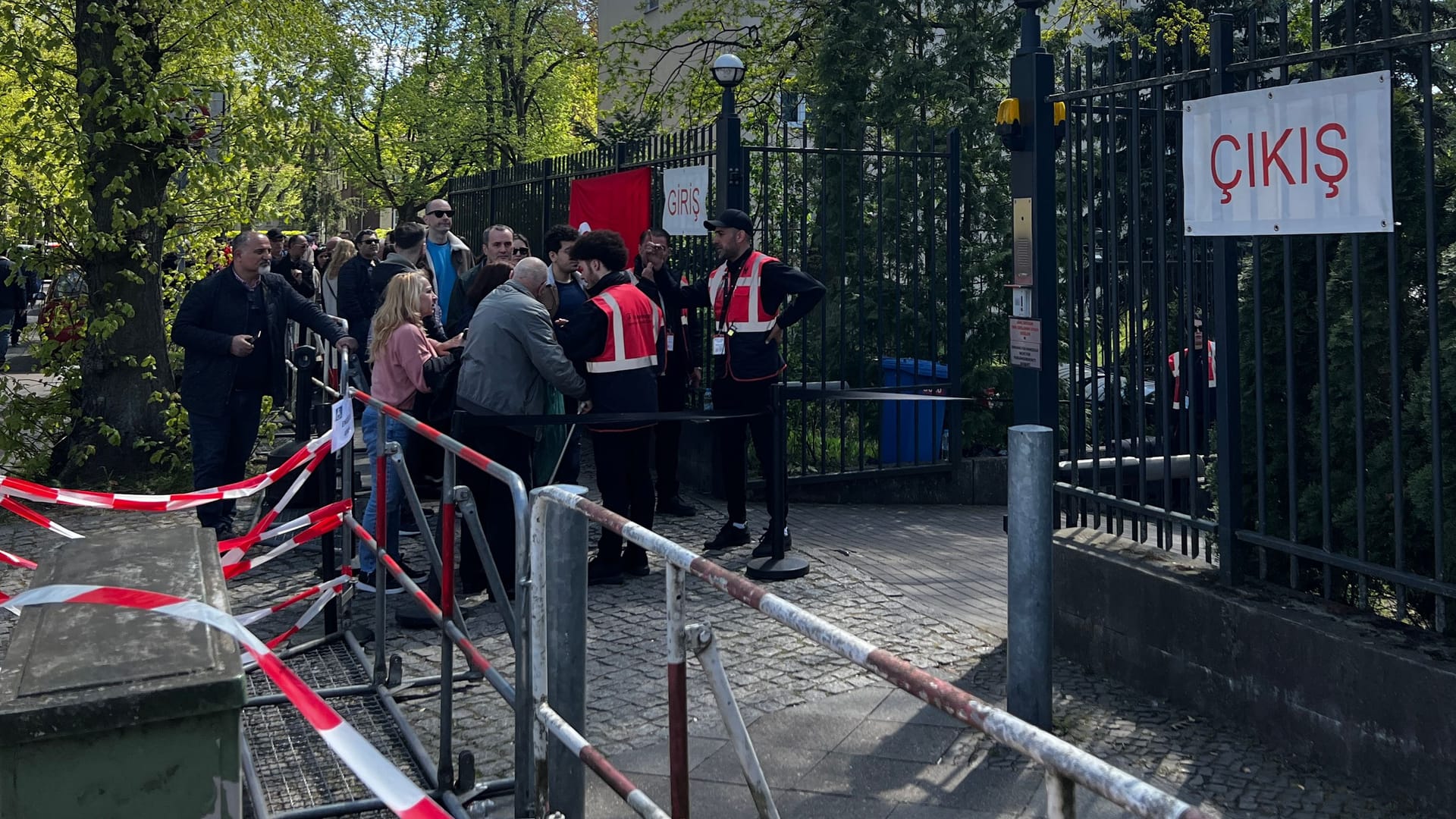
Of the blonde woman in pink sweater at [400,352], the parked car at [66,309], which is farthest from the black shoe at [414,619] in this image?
the parked car at [66,309]

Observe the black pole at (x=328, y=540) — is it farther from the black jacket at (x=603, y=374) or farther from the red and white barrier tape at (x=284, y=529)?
the black jacket at (x=603, y=374)

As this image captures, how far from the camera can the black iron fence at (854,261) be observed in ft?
33.1

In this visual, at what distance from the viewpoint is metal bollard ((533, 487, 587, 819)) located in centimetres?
354

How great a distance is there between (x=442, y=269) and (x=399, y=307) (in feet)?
12.1

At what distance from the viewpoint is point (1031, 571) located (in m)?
4.60

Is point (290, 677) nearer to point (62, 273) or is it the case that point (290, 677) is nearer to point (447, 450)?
point (447, 450)

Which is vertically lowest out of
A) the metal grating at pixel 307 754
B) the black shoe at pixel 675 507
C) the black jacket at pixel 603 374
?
the metal grating at pixel 307 754

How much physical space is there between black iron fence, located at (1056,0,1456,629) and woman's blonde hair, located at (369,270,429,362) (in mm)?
3420

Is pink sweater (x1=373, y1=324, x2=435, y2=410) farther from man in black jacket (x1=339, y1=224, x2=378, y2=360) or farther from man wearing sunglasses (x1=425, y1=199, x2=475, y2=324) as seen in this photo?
man in black jacket (x1=339, y1=224, x2=378, y2=360)

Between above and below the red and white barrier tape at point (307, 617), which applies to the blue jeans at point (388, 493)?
above

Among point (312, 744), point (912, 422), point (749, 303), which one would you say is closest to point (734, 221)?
point (749, 303)

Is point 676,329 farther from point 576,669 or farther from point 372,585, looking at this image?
point 576,669

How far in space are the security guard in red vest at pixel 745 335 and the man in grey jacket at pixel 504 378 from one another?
1.27m

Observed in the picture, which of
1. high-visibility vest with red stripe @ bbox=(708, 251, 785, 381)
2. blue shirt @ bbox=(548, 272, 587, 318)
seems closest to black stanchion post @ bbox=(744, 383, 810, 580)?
high-visibility vest with red stripe @ bbox=(708, 251, 785, 381)
